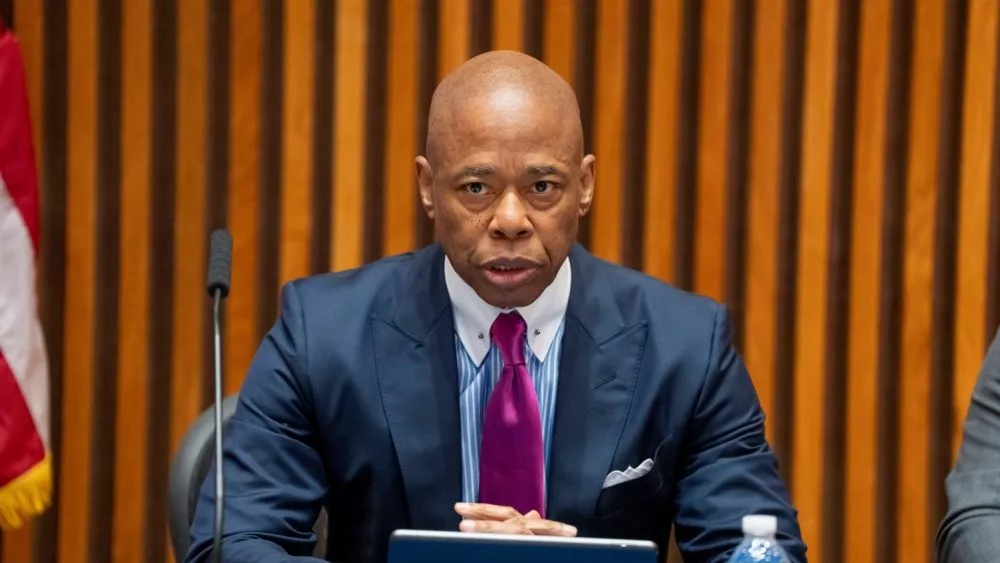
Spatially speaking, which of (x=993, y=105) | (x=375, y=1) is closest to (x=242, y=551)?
(x=375, y=1)

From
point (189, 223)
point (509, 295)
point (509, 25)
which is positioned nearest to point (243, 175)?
point (189, 223)

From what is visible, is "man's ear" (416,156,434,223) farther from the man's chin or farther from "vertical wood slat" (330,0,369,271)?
"vertical wood slat" (330,0,369,271)

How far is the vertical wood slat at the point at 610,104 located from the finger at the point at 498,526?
4.66 feet

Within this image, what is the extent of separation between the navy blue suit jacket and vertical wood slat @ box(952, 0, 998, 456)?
1.14m

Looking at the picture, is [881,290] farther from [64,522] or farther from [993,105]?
[64,522]

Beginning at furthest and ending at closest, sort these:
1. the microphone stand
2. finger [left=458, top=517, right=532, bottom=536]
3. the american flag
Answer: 1. the american flag
2. finger [left=458, top=517, right=532, bottom=536]
3. the microphone stand

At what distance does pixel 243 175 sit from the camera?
3285 millimetres

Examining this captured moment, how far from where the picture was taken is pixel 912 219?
3.25 metres

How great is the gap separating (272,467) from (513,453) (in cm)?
36

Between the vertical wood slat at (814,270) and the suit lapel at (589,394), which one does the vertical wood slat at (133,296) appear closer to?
the suit lapel at (589,394)

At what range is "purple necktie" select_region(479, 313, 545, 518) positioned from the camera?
2.17 m

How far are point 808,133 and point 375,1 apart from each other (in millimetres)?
1020

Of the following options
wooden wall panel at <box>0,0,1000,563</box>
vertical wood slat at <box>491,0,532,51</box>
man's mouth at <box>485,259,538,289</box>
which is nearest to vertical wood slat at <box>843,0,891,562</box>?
wooden wall panel at <box>0,0,1000,563</box>

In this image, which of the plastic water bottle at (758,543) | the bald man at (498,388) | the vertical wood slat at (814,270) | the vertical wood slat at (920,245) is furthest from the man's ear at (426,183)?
the vertical wood slat at (920,245)
